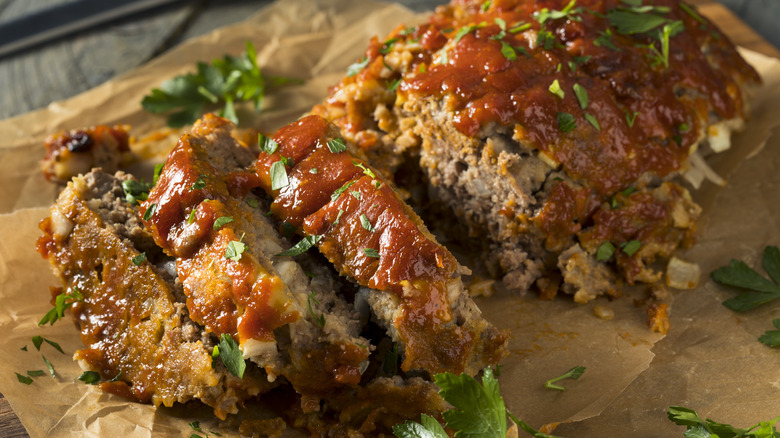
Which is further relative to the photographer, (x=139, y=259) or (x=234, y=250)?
(x=139, y=259)

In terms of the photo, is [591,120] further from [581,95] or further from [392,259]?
[392,259]

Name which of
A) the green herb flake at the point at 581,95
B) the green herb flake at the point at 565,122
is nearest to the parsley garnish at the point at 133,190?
the green herb flake at the point at 565,122

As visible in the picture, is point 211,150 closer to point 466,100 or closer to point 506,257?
point 466,100

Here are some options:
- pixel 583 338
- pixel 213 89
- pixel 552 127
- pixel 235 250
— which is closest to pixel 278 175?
pixel 235 250

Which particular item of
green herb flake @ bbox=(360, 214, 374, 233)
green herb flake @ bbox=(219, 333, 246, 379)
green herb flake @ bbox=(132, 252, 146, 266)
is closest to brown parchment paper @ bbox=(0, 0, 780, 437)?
green herb flake @ bbox=(219, 333, 246, 379)

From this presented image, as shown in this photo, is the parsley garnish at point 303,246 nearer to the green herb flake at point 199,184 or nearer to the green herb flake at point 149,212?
the green herb flake at point 199,184

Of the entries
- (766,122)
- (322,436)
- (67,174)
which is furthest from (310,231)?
(766,122)
